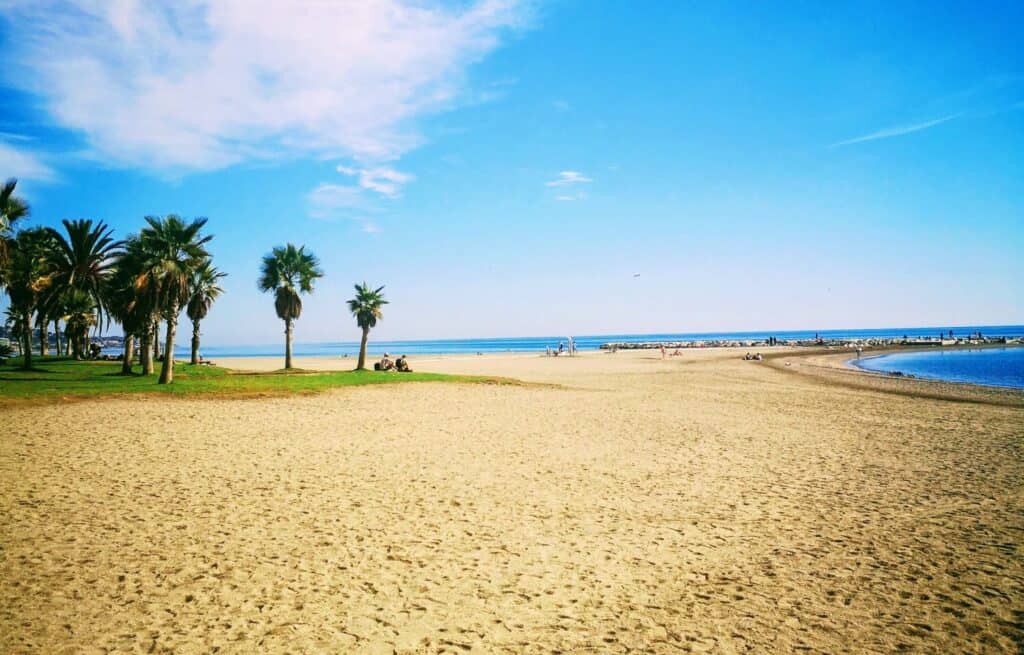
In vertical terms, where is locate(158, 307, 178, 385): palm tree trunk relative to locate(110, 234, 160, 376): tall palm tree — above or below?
below

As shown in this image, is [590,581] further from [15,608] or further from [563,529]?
[15,608]

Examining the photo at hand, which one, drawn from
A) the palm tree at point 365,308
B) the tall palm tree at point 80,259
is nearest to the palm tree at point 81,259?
the tall palm tree at point 80,259

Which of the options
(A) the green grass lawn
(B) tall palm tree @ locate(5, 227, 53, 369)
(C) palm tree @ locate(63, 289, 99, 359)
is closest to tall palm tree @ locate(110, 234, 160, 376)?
(A) the green grass lawn

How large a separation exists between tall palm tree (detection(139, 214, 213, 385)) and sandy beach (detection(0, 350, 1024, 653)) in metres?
14.7

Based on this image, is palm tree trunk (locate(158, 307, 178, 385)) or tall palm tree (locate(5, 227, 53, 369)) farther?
tall palm tree (locate(5, 227, 53, 369))

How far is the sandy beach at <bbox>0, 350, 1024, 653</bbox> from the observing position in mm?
5414

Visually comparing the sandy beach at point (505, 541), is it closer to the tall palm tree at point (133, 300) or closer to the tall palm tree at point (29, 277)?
the tall palm tree at point (133, 300)

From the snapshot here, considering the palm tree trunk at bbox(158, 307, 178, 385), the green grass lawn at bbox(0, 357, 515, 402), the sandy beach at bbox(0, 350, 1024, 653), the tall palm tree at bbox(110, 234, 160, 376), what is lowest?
the sandy beach at bbox(0, 350, 1024, 653)

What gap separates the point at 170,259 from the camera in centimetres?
2928

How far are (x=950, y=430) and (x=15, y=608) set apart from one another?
2339 centimetres

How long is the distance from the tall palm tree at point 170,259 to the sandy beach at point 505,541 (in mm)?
14687

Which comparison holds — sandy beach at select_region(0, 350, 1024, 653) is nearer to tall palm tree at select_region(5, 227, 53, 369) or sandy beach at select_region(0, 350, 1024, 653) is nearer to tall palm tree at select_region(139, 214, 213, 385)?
tall palm tree at select_region(139, 214, 213, 385)

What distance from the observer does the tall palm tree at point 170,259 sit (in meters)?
28.8

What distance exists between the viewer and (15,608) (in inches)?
223
